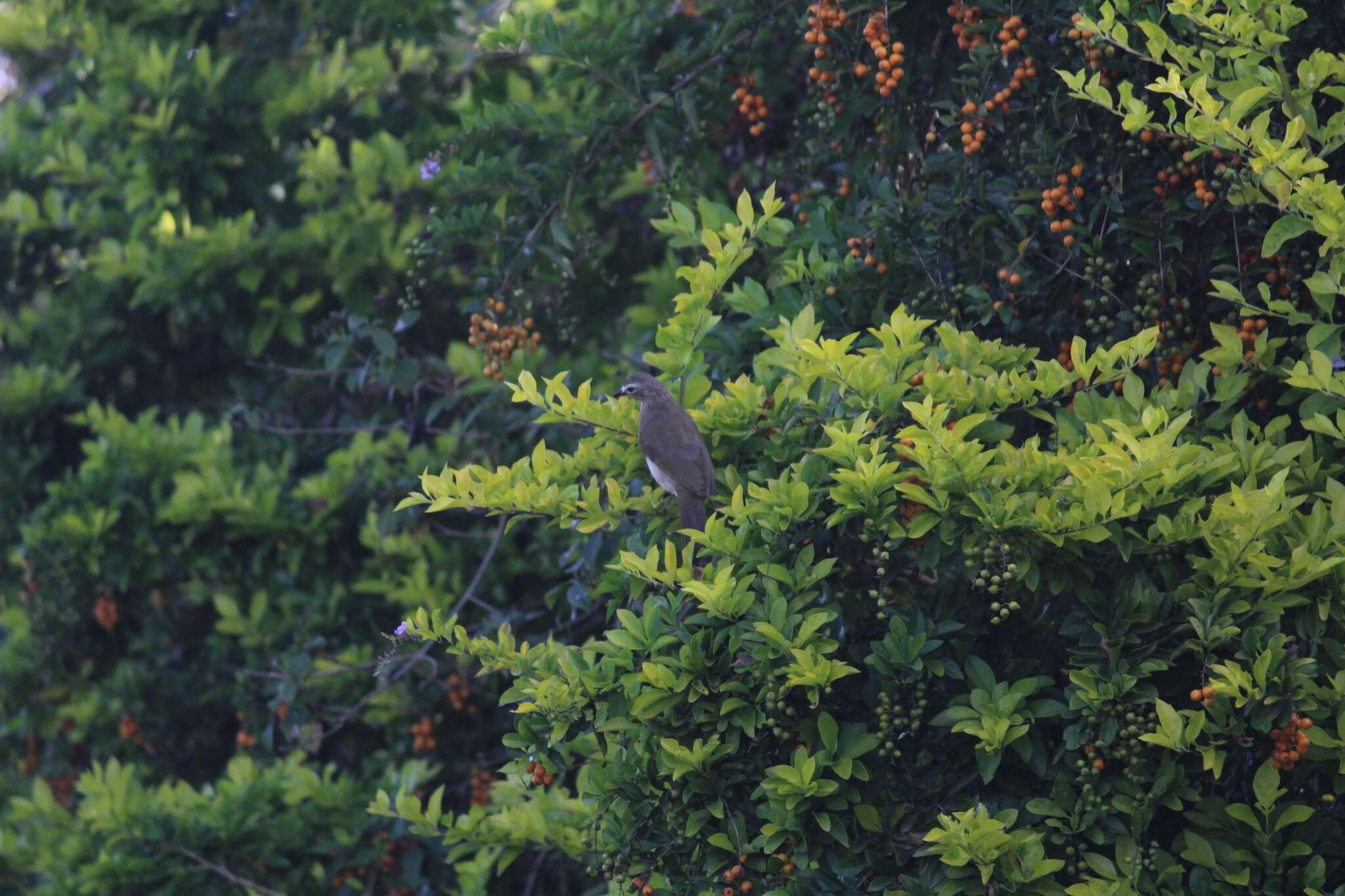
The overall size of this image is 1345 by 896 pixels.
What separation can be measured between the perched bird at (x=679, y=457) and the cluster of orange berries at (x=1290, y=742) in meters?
1.43

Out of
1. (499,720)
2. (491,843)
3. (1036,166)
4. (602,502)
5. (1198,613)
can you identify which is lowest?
(499,720)

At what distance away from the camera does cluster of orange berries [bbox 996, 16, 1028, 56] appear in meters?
3.76

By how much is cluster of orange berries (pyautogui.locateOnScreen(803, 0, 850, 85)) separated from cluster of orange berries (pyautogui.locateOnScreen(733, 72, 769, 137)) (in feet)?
1.25

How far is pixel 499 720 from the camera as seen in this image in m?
5.77

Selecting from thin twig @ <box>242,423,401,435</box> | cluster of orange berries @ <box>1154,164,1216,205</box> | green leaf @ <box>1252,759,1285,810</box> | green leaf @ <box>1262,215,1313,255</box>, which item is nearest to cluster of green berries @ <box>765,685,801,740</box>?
green leaf @ <box>1252,759,1285,810</box>

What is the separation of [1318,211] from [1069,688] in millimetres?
1203

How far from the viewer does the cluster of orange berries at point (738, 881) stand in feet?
10.3

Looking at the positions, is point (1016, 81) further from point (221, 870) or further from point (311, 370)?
point (221, 870)

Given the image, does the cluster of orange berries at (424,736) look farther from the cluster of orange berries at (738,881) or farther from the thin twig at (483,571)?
the cluster of orange berries at (738,881)

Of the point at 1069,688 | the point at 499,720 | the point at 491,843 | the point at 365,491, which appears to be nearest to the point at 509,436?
the point at 365,491


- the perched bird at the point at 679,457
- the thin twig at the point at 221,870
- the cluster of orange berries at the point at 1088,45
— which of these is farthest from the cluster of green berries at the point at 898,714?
the thin twig at the point at 221,870

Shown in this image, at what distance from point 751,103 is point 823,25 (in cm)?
56

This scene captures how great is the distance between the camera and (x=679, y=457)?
3715 millimetres

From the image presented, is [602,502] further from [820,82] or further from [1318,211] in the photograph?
[1318,211]
